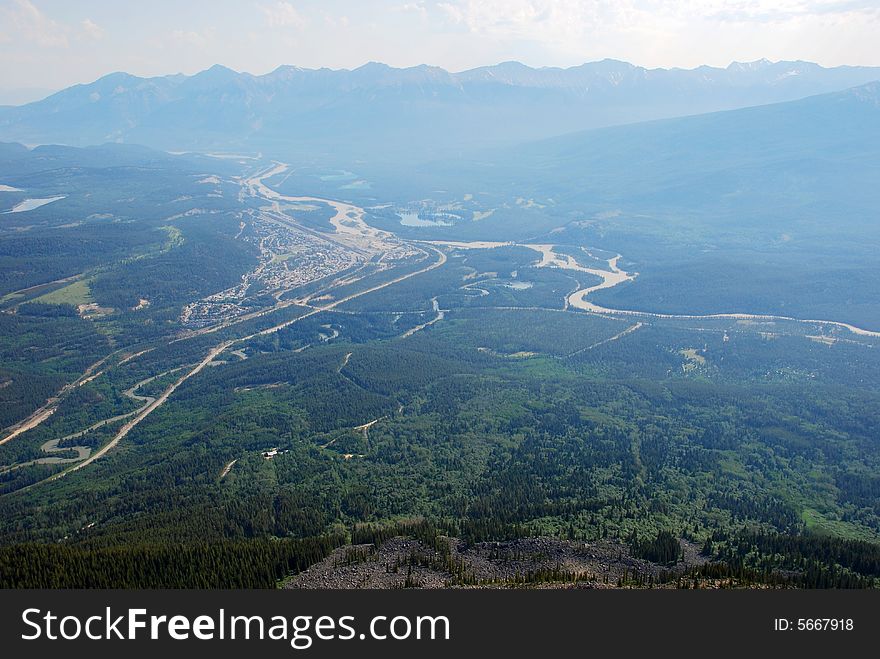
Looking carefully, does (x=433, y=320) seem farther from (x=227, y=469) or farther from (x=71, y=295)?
(x=71, y=295)

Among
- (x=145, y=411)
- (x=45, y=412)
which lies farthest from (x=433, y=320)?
(x=45, y=412)

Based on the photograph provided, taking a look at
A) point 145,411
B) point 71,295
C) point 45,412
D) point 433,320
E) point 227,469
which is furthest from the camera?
point 71,295

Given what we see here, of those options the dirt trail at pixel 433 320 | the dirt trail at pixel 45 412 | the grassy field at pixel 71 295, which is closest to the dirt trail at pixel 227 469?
the dirt trail at pixel 45 412

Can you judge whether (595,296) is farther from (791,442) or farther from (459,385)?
(791,442)

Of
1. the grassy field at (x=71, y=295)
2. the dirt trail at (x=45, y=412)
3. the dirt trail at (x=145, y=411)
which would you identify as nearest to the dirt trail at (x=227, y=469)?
the dirt trail at (x=145, y=411)

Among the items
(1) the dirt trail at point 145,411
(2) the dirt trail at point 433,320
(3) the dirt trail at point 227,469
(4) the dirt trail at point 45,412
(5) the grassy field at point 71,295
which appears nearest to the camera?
(3) the dirt trail at point 227,469

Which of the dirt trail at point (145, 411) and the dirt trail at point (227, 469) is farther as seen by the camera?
the dirt trail at point (145, 411)

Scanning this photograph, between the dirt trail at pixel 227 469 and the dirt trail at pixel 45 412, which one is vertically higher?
the dirt trail at pixel 227 469

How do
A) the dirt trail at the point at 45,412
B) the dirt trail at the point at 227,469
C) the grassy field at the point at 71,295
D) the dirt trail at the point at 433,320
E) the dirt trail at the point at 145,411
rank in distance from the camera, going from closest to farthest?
the dirt trail at the point at 227,469 → the dirt trail at the point at 145,411 → the dirt trail at the point at 45,412 → the dirt trail at the point at 433,320 → the grassy field at the point at 71,295

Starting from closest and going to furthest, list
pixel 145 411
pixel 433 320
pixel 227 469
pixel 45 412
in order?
pixel 227 469 < pixel 45 412 < pixel 145 411 < pixel 433 320

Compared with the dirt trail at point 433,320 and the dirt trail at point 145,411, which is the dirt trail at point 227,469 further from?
the dirt trail at point 433,320

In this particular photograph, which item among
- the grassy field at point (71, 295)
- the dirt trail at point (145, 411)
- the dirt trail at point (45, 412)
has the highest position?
the grassy field at point (71, 295)

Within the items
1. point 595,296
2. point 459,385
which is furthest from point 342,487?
point 595,296
